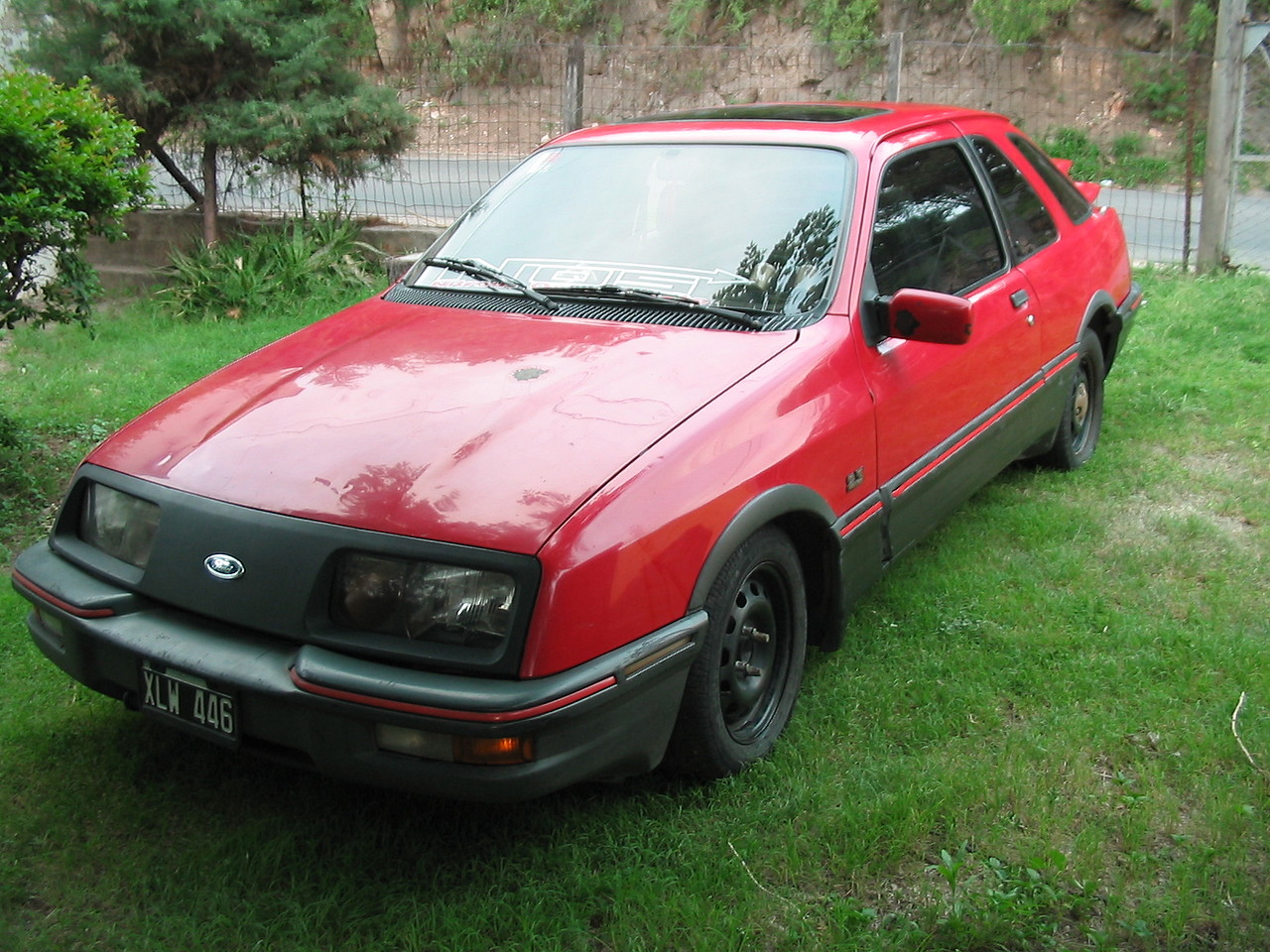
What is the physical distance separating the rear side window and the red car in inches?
28.9

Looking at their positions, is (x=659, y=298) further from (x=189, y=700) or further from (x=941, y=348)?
(x=189, y=700)

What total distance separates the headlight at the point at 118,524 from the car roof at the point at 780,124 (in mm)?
2105

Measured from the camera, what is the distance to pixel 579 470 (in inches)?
102

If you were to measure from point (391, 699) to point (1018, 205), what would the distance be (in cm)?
334

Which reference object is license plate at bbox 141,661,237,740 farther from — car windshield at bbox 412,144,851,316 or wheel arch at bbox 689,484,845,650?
car windshield at bbox 412,144,851,316

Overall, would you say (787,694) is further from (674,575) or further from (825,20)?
(825,20)

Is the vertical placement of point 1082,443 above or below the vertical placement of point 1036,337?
below

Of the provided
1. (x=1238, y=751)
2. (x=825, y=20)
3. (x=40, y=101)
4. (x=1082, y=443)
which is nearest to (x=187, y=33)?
(x=40, y=101)

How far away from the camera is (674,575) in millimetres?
2617

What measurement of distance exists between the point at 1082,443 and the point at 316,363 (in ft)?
11.8

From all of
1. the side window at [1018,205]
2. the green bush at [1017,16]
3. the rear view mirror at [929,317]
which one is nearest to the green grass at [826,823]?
the rear view mirror at [929,317]

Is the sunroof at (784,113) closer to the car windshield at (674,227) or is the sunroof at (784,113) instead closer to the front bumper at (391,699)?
the car windshield at (674,227)

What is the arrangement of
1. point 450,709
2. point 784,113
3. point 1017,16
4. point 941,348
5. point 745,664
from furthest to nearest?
1. point 1017,16
2. point 784,113
3. point 941,348
4. point 745,664
5. point 450,709

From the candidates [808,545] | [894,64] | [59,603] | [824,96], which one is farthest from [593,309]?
[824,96]
